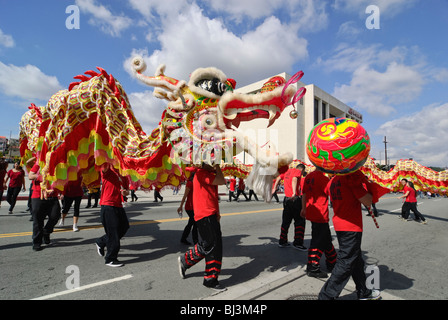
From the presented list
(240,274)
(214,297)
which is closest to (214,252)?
(214,297)

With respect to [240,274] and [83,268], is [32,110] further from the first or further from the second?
[240,274]

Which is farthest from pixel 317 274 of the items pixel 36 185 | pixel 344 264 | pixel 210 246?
pixel 36 185

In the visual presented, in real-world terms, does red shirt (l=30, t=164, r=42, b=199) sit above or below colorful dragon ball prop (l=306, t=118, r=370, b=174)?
below

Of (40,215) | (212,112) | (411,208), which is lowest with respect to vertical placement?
(411,208)

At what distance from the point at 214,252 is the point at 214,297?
21.1 inches

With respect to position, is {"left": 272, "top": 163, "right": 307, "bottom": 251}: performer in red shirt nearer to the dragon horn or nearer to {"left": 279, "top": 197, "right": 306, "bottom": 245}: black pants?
{"left": 279, "top": 197, "right": 306, "bottom": 245}: black pants

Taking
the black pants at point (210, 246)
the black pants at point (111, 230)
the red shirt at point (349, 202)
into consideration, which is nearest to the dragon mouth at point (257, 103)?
the red shirt at point (349, 202)

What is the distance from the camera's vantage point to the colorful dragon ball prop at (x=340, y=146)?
2484 mm

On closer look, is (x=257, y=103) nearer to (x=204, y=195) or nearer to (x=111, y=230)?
(x=204, y=195)

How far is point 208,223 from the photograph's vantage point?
130 inches

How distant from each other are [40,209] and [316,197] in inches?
206

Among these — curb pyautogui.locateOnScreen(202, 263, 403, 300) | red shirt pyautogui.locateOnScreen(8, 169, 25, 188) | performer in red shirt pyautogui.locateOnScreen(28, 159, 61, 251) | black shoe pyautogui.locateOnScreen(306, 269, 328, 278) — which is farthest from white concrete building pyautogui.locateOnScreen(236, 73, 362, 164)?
curb pyautogui.locateOnScreen(202, 263, 403, 300)

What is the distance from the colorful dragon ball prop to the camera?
2484 mm

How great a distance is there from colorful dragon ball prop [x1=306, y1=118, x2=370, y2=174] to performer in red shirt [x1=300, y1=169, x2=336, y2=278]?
1362 mm
